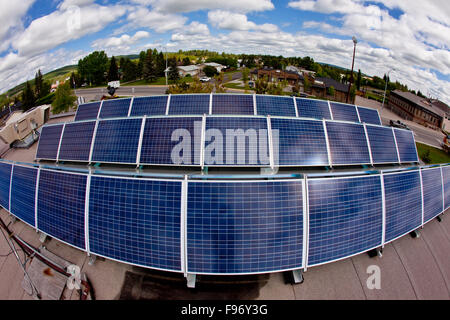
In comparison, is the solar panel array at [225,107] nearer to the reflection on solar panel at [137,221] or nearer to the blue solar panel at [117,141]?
the blue solar panel at [117,141]

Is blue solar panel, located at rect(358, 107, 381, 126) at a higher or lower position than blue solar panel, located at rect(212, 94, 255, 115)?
lower

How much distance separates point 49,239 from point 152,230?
5.71 m

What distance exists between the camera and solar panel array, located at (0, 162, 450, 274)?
515 centimetres

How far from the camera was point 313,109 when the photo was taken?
12.7 meters

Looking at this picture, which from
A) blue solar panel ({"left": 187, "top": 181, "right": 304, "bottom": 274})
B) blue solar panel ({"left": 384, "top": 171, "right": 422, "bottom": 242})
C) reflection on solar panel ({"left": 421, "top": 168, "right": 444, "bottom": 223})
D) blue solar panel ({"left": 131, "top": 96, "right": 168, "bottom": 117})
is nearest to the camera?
blue solar panel ({"left": 187, "top": 181, "right": 304, "bottom": 274})

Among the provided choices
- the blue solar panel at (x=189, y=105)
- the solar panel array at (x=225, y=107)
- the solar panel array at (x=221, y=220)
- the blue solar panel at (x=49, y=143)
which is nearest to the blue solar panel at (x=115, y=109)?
the solar panel array at (x=225, y=107)

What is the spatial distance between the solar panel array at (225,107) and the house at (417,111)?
120 feet

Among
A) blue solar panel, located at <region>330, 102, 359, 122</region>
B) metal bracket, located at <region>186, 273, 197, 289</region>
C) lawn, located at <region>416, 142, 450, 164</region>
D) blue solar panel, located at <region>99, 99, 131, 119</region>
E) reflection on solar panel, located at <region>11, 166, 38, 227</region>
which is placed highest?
blue solar panel, located at <region>330, 102, 359, 122</region>

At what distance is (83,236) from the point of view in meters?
5.89

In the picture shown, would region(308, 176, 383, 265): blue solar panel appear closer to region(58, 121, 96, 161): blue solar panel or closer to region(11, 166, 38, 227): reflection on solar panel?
region(58, 121, 96, 161): blue solar panel

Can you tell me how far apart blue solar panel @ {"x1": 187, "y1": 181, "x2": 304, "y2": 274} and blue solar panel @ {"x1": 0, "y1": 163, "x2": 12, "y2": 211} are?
9254 mm

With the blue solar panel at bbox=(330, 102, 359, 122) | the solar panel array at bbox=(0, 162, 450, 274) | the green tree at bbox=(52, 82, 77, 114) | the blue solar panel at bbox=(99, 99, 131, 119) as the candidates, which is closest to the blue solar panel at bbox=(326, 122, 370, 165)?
the solar panel array at bbox=(0, 162, 450, 274)
